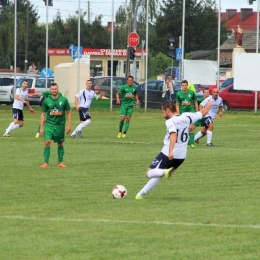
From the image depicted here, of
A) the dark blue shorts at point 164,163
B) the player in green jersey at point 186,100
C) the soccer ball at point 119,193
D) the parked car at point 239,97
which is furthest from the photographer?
the parked car at point 239,97

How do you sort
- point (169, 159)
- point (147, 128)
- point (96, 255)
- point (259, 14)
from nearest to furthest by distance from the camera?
point (96, 255)
point (169, 159)
point (147, 128)
point (259, 14)

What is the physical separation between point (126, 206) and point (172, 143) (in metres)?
1.19

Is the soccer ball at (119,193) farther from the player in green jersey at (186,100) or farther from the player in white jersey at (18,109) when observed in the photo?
the player in white jersey at (18,109)

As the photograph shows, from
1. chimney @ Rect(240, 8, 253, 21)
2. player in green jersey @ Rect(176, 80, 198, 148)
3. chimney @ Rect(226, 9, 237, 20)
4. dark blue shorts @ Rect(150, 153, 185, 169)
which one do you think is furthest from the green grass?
chimney @ Rect(226, 9, 237, 20)

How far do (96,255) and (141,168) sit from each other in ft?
33.4

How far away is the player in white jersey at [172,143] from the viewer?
44.2ft

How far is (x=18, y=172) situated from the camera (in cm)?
1848

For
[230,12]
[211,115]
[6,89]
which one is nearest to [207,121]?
[211,115]

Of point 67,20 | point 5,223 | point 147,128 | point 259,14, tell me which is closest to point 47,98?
point 5,223

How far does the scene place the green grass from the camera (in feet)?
31.8

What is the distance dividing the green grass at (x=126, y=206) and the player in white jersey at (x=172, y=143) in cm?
46

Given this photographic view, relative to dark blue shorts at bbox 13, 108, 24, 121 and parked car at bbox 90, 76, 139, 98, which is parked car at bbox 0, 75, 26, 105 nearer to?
parked car at bbox 90, 76, 139, 98

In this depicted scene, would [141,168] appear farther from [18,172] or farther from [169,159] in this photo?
[169,159]

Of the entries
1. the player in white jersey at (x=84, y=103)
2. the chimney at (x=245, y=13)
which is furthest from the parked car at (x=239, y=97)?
the chimney at (x=245, y=13)
